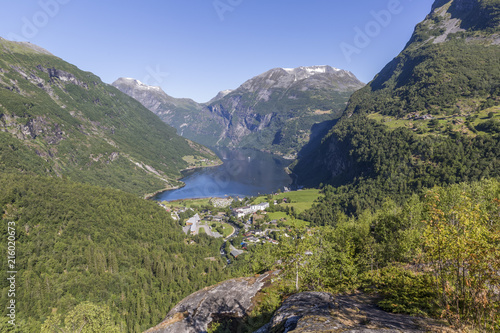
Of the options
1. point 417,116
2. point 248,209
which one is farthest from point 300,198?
point 417,116

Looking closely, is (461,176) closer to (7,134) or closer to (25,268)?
(25,268)

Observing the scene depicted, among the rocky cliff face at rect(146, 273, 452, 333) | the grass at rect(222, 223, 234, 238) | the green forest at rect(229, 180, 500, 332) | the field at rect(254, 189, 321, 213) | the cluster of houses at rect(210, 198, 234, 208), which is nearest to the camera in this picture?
the green forest at rect(229, 180, 500, 332)

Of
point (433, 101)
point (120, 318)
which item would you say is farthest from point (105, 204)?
point (433, 101)

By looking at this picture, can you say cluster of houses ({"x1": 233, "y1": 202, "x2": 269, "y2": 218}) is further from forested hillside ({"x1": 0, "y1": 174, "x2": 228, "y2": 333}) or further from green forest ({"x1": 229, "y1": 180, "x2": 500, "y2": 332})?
green forest ({"x1": 229, "y1": 180, "x2": 500, "y2": 332})

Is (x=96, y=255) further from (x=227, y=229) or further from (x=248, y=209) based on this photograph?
(x=248, y=209)

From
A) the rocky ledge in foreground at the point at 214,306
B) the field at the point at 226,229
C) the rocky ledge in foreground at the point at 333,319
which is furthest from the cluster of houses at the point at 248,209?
the rocky ledge in foreground at the point at 333,319

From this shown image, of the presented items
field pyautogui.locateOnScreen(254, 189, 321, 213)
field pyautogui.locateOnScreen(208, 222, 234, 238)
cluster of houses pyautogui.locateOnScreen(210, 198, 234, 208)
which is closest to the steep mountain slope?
field pyautogui.locateOnScreen(254, 189, 321, 213)

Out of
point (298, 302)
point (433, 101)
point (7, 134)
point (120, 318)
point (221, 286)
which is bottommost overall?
point (120, 318)
